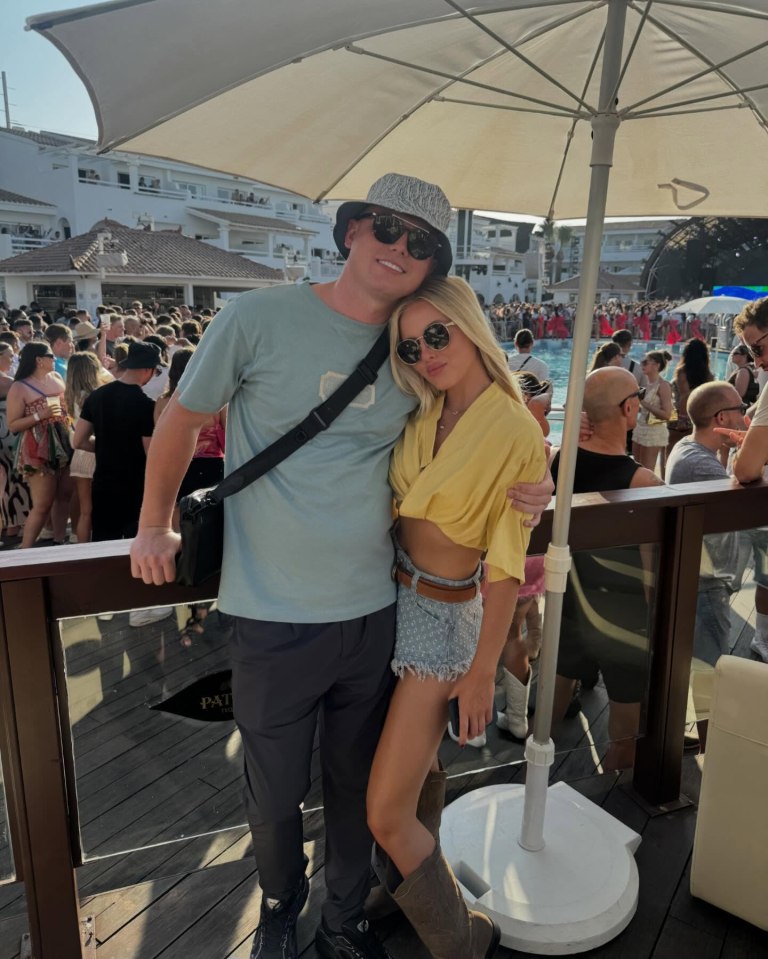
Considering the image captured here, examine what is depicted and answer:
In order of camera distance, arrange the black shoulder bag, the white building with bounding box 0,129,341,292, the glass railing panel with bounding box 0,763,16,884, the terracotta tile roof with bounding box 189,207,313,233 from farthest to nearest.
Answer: the terracotta tile roof with bounding box 189,207,313,233 → the white building with bounding box 0,129,341,292 → the glass railing panel with bounding box 0,763,16,884 → the black shoulder bag

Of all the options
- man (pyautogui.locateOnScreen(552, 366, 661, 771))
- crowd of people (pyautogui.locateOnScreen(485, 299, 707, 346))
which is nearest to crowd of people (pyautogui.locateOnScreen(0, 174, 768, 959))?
man (pyautogui.locateOnScreen(552, 366, 661, 771))

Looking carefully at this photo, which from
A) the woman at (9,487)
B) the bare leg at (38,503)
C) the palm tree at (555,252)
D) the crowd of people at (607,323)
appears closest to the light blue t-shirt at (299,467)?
the bare leg at (38,503)

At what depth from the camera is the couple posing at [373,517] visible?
5.00 ft

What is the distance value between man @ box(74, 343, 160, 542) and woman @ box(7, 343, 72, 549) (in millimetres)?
958

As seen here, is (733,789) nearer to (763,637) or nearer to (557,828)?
(557,828)

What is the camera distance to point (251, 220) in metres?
44.9

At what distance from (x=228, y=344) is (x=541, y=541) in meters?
1.16

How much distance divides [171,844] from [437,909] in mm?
825

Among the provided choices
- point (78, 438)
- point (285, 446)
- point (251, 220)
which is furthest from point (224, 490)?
point (251, 220)

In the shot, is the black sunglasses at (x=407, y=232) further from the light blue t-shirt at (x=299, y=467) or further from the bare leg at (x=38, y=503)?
the bare leg at (x=38, y=503)

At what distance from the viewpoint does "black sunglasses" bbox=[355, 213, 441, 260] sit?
1525 millimetres

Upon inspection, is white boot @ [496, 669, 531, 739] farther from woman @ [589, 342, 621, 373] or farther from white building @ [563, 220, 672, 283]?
white building @ [563, 220, 672, 283]

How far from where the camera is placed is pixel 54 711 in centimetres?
170

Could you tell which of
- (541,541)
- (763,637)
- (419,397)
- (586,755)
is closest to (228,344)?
(419,397)
